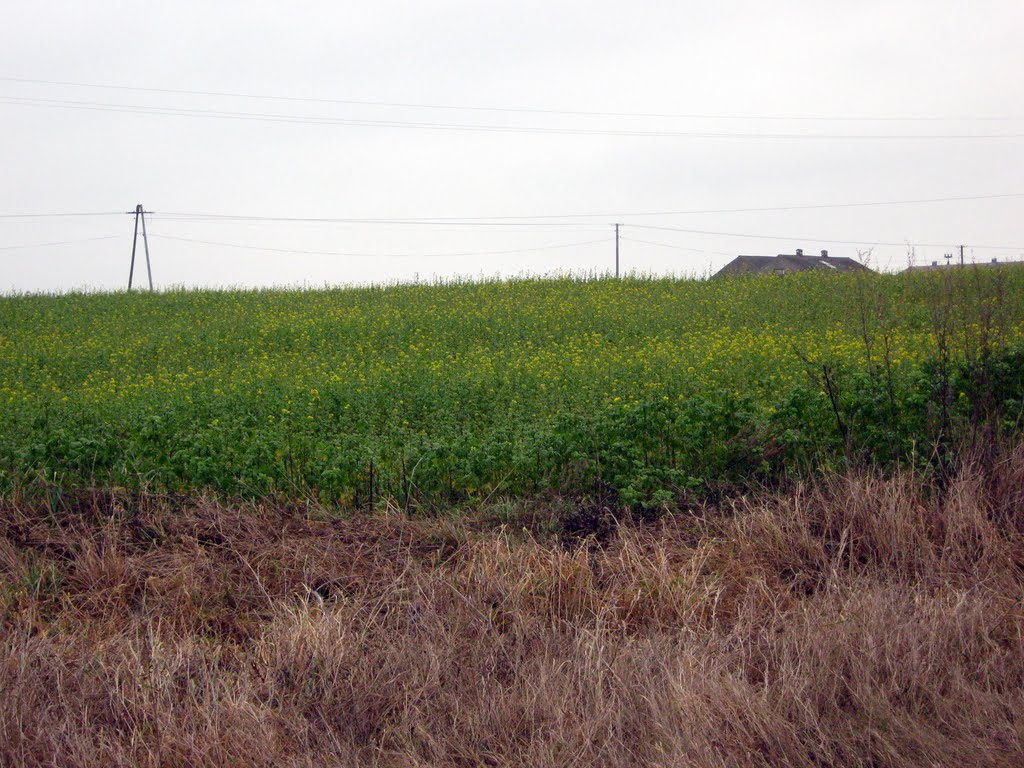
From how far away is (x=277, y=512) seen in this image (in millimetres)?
7105

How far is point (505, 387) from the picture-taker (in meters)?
13.1

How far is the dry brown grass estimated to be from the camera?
387 centimetres

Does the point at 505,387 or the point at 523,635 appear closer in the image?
the point at 523,635

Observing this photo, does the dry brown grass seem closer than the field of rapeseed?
Yes

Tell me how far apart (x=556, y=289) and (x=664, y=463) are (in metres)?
19.1

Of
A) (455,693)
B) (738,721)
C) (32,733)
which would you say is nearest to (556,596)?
(455,693)

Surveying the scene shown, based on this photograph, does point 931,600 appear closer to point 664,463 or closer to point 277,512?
point 664,463

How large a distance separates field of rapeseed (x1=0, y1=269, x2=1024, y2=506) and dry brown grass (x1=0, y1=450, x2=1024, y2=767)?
59cm

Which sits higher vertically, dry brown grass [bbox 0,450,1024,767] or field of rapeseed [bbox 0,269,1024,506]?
field of rapeseed [bbox 0,269,1024,506]

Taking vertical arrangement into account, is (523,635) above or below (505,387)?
below

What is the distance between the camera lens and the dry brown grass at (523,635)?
152 inches

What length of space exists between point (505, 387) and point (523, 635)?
8158 millimetres

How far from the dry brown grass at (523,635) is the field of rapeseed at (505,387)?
0.59 meters

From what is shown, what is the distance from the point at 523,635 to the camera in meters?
5.04
